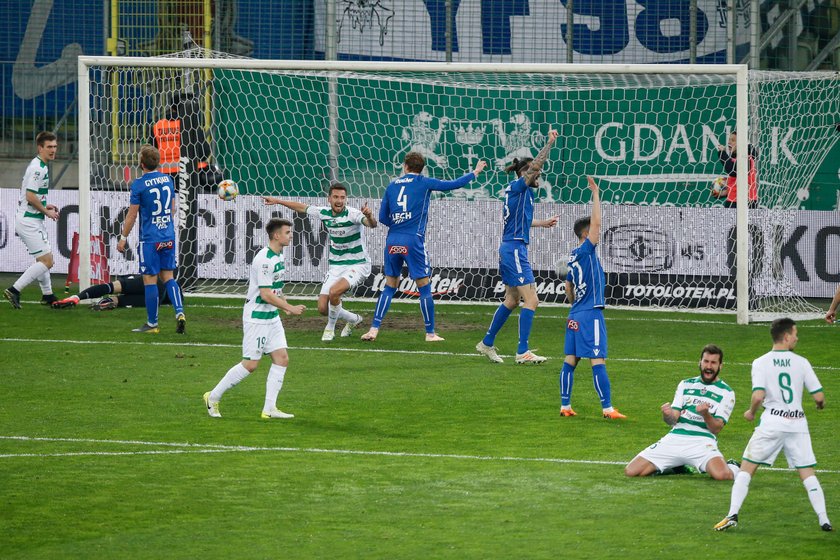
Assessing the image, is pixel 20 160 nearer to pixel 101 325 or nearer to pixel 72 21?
pixel 72 21

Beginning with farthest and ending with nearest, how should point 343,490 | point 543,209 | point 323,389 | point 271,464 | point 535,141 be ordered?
point 535,141
point 543,209
point 323,389
point 271,464
point 343,490

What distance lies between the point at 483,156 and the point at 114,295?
6.73m

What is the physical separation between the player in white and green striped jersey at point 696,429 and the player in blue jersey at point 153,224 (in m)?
8.33

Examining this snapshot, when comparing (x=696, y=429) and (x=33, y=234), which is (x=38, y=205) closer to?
(x=33, y=234)

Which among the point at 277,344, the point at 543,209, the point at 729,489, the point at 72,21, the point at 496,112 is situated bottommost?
the point at 729,489

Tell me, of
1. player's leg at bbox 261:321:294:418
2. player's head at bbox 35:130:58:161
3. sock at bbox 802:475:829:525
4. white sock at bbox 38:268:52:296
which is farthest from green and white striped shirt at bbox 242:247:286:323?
white sock at bbox 38:268:52:296

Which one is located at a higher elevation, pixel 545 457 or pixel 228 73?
pixel 228 73

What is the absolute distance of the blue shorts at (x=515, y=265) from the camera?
47.3ft

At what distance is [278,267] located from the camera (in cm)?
1124

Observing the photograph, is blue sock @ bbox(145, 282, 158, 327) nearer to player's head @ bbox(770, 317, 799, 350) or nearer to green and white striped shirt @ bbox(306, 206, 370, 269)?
green and white striped shirt @ bbox(306, 206, 370, 269)

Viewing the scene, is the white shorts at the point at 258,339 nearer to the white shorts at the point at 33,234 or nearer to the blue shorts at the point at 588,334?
the blue shorts at the point at 588,334

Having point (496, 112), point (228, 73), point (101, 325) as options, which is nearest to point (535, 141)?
point (496, 112)

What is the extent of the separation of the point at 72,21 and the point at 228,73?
6.51 meters

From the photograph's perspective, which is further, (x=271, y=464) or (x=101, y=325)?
(x=101, y=325)
